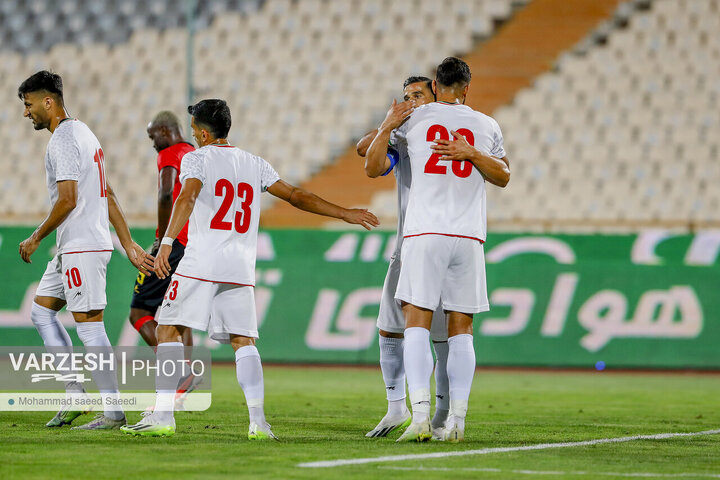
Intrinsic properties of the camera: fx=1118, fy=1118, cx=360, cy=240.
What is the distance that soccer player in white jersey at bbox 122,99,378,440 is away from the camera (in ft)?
21.2

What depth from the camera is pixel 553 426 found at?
25.4 feet

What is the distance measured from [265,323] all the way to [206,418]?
5.99m

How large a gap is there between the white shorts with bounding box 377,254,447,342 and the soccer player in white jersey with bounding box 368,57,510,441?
Answer: 1.04ft

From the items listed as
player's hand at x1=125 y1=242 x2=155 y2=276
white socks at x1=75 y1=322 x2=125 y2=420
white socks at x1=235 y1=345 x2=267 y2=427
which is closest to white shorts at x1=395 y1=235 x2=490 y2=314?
white socks at x1=235 y1=345 x2=267 y2=427

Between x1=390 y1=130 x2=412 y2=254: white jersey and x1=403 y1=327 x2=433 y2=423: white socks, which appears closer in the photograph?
x1=403 y1=327 x2=433 y2=423: white socks

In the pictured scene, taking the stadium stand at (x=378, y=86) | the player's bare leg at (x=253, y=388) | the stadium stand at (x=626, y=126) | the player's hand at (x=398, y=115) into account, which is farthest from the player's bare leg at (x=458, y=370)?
the stadium stand at (x=378, y=86)

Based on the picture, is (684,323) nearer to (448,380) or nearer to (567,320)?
(567,320)

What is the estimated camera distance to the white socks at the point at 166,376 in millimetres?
6477

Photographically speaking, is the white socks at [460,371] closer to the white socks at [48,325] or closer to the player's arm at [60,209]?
the player's arm at [60,209]

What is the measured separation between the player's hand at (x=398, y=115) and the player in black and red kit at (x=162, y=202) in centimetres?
230

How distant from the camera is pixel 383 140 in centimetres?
647

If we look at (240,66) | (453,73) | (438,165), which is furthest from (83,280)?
(240,66)

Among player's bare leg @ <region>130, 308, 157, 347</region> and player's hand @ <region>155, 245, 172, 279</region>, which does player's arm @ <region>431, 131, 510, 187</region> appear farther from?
player's bare leg @ <region>130, 308, 157, 347</region>

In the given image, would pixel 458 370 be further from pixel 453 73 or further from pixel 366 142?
pixel 453 73
